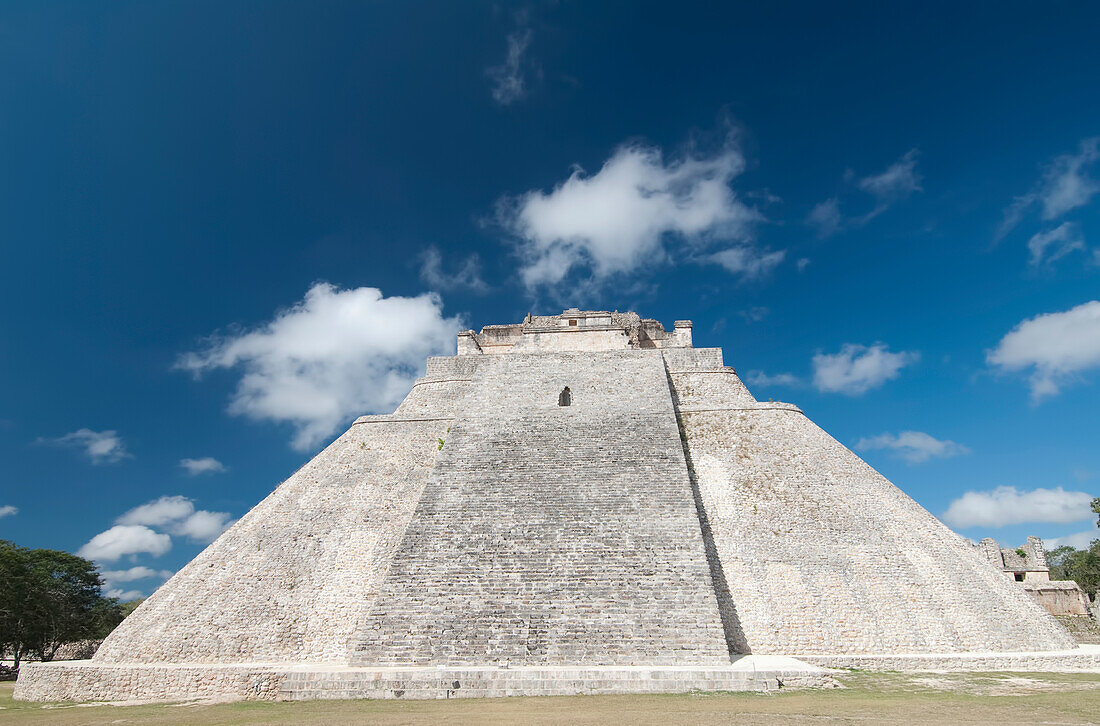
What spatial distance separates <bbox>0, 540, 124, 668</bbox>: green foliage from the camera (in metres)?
21.2

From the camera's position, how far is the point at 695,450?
51.1ft

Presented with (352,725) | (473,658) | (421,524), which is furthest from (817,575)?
(352,725)

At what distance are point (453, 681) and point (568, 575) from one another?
3.13 m

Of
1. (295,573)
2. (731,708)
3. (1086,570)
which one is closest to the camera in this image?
(731,708)

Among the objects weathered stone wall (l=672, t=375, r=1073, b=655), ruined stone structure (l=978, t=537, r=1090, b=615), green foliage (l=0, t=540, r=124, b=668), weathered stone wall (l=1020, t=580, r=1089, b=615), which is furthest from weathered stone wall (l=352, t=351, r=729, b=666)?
green foliage (l=0, t=540, r=124, b=668)

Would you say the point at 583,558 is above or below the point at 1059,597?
above

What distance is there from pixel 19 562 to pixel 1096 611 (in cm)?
3554

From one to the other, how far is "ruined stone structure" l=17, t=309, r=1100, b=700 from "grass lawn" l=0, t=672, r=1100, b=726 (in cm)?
55

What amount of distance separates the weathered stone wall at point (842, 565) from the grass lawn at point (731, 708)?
1680 mm

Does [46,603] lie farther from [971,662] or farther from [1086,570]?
[1086,570]

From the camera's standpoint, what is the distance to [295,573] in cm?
1264

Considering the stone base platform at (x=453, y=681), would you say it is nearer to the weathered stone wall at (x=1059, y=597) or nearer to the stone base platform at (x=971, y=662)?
the stone base platform at (x=971, y=662)

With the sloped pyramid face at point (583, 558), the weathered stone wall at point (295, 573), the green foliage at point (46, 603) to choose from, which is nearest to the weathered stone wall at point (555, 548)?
the sloped pyramid face at point (583, 558)

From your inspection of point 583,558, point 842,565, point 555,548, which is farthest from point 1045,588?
point 555,548
